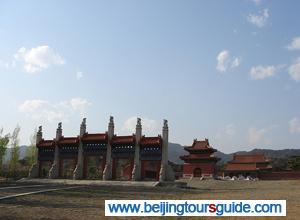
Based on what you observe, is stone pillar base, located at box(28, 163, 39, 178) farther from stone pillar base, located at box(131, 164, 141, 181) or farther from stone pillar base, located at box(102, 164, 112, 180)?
stone pillar base, located at box(131, 164, 141, 181)

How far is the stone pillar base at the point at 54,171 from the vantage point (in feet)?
162

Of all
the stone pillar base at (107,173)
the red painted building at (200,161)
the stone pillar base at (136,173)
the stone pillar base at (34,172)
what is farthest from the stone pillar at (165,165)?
the red painted building at (200,161)

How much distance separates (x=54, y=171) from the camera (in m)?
49.7

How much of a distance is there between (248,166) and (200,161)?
11.0 meters

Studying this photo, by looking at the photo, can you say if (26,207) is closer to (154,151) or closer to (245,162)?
(154,151)

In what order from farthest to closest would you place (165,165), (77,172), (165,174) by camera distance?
(77,172) → (165,165) → (165,174)

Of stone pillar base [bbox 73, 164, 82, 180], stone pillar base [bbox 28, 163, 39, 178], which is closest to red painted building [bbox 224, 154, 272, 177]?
stone pillar base [bbox 73, 164, 82, 180]

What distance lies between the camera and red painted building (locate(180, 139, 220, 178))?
66875 mm

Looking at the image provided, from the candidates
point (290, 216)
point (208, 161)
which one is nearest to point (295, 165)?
point (208, 161)

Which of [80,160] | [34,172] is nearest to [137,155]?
[80,160]

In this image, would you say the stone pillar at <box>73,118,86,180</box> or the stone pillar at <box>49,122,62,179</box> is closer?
the stone pillar at <box>73,118,86,180</box>

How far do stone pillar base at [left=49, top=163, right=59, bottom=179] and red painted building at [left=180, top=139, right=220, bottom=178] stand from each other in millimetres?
25161

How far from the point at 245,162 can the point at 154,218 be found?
2443 inches

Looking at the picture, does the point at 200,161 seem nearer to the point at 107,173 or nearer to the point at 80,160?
the point at 80,160
